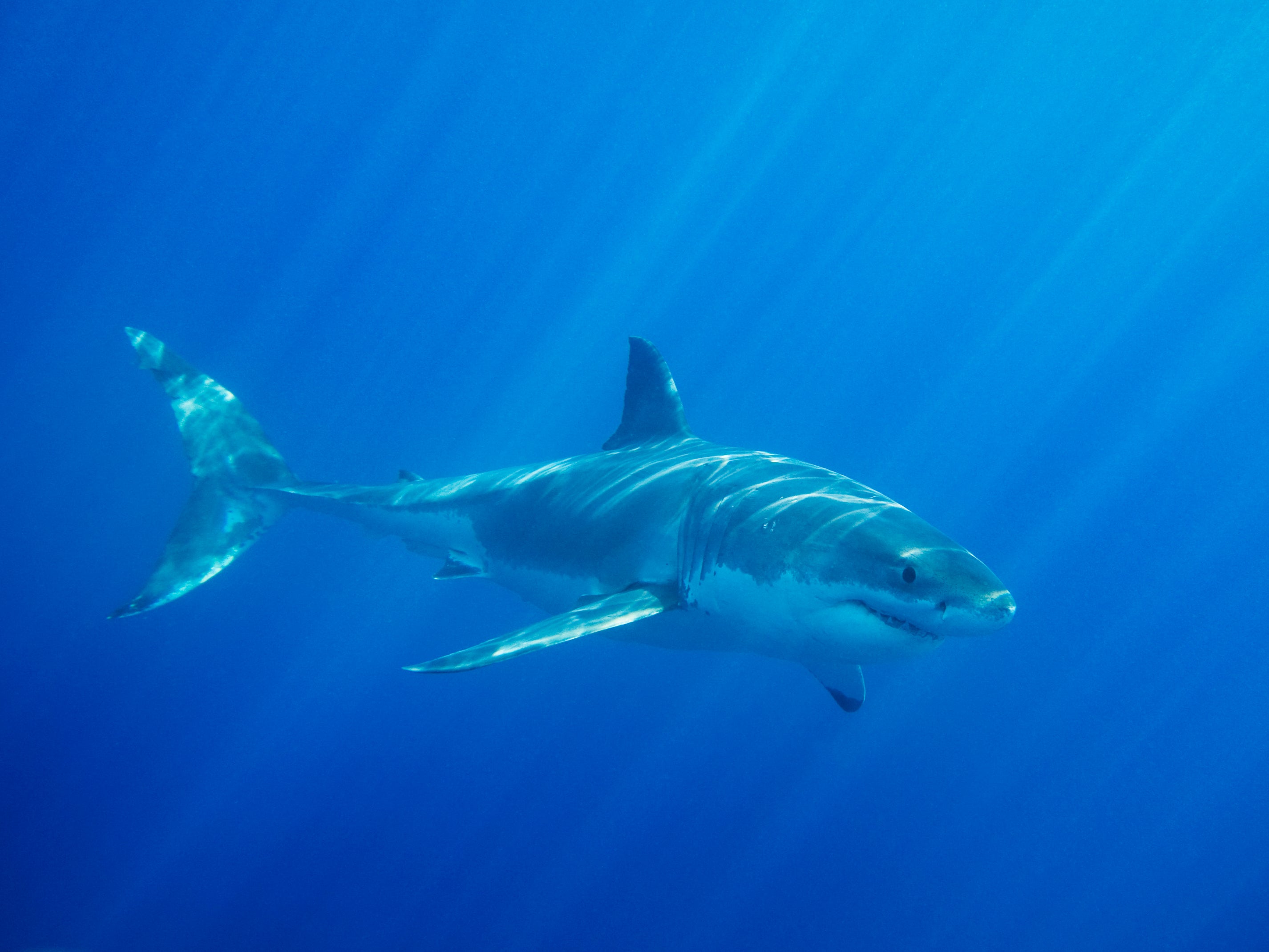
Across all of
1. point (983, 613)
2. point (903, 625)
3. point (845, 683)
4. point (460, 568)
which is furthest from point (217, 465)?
point (983, 613)

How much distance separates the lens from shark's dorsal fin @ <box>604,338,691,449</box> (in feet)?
17.9

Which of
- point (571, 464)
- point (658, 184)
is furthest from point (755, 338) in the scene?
point (571, 464)

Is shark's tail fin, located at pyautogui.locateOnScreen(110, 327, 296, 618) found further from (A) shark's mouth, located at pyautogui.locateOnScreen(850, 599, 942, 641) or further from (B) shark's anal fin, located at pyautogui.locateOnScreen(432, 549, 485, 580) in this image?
(A) shark's mouth, located at pyautogui.locateOnScreen(850, 599, 942, 641)

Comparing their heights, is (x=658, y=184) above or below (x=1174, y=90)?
below

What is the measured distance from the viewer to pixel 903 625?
2.61 m

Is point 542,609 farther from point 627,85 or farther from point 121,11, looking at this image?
point 627,85

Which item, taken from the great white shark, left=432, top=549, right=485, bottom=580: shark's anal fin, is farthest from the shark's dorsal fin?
left=432, top=549, right=485, bottom=580: shark's anal fin

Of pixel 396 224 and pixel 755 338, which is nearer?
pixel 396 224

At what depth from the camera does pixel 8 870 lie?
1216cm

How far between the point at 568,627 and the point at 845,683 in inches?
91.6

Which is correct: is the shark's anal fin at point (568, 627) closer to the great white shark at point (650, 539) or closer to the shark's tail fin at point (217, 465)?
the great white shark at point (650, 539)

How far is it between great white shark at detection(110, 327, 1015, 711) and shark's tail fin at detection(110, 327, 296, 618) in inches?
0.7

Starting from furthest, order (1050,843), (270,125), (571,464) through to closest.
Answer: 1. (270,125)
2. (1050,843)
3. (571,464)

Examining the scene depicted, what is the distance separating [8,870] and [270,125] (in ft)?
125
